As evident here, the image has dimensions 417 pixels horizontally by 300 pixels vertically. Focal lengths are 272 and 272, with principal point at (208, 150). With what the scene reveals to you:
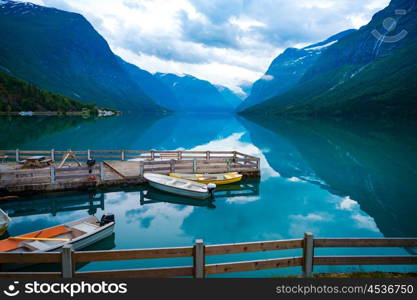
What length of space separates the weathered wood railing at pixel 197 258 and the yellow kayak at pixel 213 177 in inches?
622

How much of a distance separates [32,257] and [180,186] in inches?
559

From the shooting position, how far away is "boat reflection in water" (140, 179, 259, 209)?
2000 cm

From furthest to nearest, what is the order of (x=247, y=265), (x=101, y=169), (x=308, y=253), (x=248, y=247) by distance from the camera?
(x=101, y=169), (x=308, y=253), (x=247, y=265), (x=248, y=247)

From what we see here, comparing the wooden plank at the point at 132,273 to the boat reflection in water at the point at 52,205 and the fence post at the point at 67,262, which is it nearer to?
the fence post at the point at 67,262

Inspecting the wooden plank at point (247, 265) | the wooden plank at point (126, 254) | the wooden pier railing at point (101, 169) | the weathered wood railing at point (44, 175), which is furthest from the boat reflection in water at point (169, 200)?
the wooden plank at point (126, 254)

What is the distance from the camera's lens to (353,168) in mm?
34719

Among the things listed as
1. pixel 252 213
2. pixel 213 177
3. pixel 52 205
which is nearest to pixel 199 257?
pixel 252 213

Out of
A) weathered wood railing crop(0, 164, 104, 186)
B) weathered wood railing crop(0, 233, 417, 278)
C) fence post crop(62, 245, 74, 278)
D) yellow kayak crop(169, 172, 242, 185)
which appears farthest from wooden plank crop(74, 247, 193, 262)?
yellow kayak crop(169, 172, 242, 185)

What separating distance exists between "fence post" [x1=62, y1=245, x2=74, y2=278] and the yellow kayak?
16447 mm

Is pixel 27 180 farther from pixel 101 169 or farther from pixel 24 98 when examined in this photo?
pixel 24 98

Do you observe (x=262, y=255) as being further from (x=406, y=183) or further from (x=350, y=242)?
(x=406, y=183)

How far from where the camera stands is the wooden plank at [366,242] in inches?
273

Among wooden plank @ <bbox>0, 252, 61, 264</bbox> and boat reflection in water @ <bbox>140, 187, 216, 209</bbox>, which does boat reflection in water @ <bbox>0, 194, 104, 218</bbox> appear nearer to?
boat reflection in water @ <bbox>140, 187, 216, 209</bbox>

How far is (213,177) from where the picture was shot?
23.8 metres
